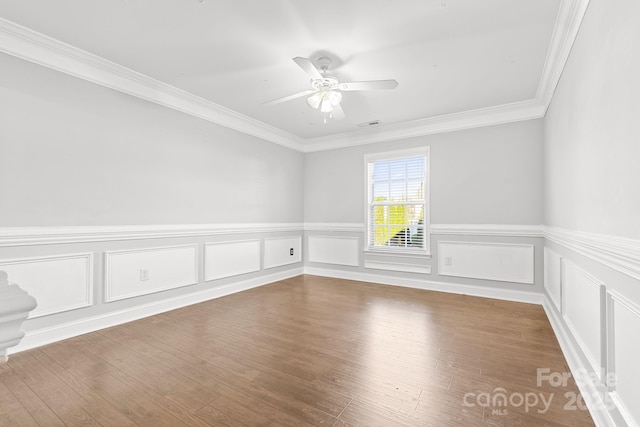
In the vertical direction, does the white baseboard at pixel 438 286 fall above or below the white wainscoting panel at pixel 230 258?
below

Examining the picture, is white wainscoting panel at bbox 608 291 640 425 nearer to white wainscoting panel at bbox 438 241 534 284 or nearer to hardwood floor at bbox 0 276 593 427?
hardwood floor at bbox 0 276 593 427

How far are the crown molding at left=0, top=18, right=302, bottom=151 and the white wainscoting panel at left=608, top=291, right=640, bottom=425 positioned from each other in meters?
4.22

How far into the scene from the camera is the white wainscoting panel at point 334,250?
5312 mm

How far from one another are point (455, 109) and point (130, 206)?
4.29m

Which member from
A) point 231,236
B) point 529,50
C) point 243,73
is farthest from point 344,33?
point 231,236

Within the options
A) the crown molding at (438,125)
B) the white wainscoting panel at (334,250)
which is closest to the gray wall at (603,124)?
the crown molding at (438,125)

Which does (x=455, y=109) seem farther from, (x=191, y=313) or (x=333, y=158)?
(x=191, y=313)

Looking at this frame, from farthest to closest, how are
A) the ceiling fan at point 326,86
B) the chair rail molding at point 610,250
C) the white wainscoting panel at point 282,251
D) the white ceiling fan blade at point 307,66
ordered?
the white wainscoting panel at point 282,251, the ceiling fan at point 326,86, the white ceiling fan blade at point 307,66, the chair rail molding at point 610,250

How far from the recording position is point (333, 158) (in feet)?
18.2

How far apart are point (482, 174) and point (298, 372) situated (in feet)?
12.1

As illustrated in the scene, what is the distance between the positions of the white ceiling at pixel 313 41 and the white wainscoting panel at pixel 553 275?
1.84m

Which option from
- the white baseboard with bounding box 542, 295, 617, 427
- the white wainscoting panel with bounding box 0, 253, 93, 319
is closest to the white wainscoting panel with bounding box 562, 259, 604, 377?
the white baseboard with bounding box 542, 295, 617, 427

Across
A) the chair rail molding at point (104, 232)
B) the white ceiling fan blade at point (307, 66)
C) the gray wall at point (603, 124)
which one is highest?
the white ceiling fan blade at point (307, 66)

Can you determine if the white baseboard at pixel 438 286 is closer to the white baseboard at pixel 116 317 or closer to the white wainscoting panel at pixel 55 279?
the white baseboard at pixel 116 317
